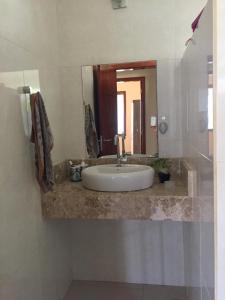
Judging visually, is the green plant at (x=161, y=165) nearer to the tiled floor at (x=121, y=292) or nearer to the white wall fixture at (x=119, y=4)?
the tiled floor at (x=121, y=292)

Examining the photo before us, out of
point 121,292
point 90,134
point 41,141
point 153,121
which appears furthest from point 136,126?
point 121,292

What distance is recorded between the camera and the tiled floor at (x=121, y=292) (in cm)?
205

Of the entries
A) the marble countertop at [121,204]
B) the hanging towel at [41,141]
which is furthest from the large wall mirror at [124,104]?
the hanging towel at [41,141]

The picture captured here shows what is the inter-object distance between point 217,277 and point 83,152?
1517 millimetres

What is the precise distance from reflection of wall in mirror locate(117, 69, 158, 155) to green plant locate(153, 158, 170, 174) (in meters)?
0.09

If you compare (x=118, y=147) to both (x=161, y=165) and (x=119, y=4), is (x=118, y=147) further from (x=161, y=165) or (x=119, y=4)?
(x=119, y=4)

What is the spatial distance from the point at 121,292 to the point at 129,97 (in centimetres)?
153

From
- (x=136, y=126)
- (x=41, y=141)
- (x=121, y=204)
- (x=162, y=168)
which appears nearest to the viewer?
(x=41, y=141)

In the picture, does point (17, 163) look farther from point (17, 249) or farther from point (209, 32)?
point (209, 32)

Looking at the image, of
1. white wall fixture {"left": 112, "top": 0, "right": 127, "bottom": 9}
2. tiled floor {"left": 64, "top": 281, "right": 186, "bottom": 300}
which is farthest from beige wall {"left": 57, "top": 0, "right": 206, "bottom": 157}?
tiled floor {"left": 64, "top": 281, "right": 186, "bottom": 300}

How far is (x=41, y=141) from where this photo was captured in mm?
1484

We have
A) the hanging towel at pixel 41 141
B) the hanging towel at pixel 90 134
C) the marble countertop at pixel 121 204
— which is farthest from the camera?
the hanging towel at pixel 90 134

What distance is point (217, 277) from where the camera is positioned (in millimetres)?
845

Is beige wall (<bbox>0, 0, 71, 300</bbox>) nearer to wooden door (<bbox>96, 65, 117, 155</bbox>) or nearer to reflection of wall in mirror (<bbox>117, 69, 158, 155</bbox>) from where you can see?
wooden door (<bbox>96, 65, 117, 155</bbox>)
